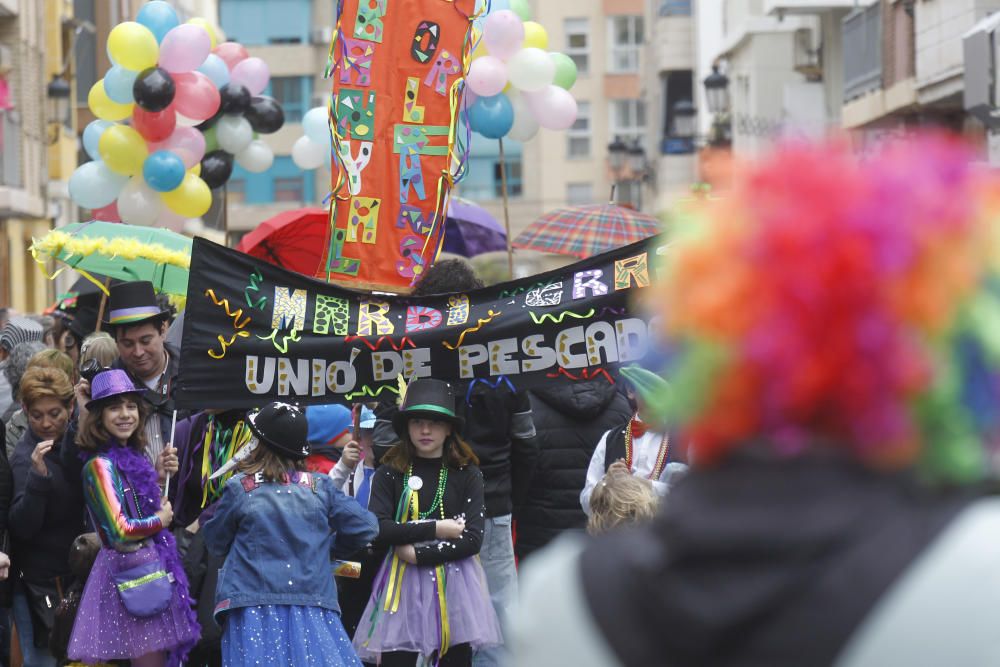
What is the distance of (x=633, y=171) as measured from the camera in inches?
1113

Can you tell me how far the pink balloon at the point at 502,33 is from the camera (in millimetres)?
11234

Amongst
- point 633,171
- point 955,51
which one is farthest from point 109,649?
point 633,171

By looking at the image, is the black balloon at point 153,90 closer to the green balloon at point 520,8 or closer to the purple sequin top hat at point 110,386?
the green balloon at point 520,8

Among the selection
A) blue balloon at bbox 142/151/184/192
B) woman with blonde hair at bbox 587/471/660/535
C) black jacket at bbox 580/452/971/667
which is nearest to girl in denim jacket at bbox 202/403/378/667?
woman with blonde hair at bbox 587/471/660/535

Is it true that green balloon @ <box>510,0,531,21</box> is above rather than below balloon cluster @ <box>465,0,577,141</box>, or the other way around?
above

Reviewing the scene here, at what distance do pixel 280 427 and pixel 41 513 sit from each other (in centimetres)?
137

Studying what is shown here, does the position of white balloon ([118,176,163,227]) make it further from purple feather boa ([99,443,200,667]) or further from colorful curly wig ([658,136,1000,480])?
colorful curly wig ([658,136,1000,480])

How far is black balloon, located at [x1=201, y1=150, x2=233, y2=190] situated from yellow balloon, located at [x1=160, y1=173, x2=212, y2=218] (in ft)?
1.42

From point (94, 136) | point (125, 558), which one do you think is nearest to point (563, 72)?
point (94, 136)

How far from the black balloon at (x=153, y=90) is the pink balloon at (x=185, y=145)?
17.0 inches

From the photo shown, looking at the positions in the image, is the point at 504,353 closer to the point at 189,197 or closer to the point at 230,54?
the point at 189,197

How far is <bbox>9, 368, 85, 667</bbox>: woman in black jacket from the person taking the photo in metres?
7.27

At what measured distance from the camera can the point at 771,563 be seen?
6.21ft

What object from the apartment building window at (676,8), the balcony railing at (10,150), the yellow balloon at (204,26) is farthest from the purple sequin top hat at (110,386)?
the apartment building window at (676,8)
